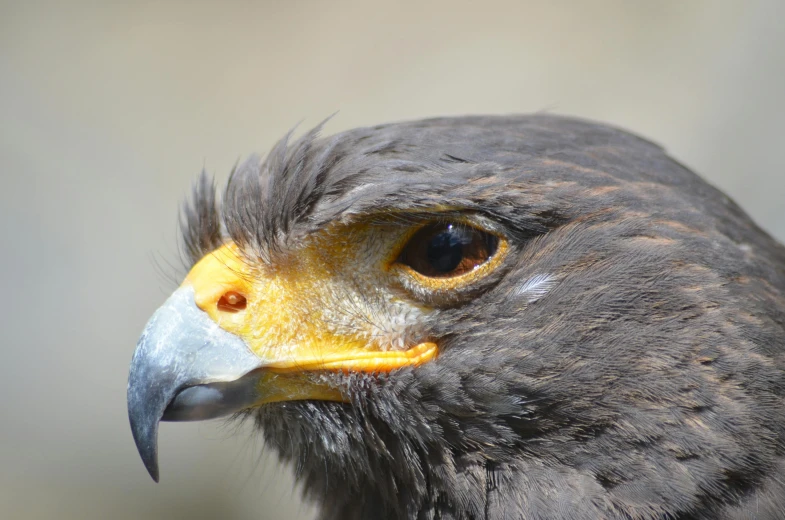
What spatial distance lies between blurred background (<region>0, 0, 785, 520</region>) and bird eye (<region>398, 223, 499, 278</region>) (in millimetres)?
4268

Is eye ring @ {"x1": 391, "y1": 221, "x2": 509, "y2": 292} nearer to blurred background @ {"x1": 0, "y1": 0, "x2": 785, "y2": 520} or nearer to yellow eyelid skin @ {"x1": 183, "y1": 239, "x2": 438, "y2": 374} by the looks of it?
yellow eyelid skin @ {"x1": 183, "y1": 239, "x2": 438, "y2": 374}

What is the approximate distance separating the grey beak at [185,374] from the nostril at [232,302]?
0.07m

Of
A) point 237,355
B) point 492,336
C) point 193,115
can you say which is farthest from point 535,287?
point 193,115

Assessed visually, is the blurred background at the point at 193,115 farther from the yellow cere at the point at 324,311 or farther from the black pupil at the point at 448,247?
the black pupil at the point at 448,247

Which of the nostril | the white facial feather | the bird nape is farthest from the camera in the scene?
the nostril

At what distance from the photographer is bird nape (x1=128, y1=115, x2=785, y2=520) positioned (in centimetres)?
219

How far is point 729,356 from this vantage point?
221 cm

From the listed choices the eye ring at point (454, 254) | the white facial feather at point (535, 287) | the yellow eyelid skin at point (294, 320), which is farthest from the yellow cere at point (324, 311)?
the white facial feather at point (535, 287)

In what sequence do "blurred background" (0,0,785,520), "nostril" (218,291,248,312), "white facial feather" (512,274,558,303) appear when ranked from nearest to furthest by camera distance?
"white facial feather" (512,274,558,303), "nostril" (218,291,248,312), "blurred background" (0,0,785,520)

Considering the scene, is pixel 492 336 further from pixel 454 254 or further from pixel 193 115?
pixel 193 115

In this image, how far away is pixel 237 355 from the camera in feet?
7.87

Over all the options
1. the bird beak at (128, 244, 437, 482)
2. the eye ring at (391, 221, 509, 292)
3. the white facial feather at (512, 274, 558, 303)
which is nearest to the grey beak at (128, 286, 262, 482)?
the bird beak at (128, 244, 437, 482)

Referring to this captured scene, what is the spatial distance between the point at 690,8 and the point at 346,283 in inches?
273

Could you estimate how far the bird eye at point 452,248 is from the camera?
7.70 feet
